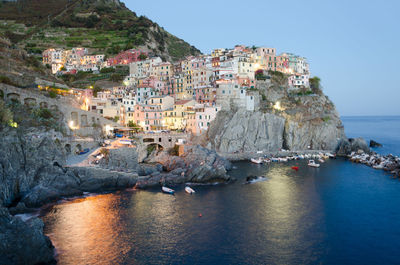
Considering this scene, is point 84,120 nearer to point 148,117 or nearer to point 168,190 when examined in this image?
point 148,117

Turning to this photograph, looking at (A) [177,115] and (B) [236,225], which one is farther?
(A) [177,115]

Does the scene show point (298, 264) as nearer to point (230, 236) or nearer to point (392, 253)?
point (230, 236)

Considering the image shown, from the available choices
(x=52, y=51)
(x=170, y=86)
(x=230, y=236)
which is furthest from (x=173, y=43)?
(x=230, y=236)

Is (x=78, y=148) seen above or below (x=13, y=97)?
below

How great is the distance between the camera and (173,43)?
12406 cm

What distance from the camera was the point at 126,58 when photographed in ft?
294

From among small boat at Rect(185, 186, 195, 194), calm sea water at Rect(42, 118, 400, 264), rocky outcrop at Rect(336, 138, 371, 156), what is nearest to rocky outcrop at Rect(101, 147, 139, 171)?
calm sea water at Rect(42, 118, 400, 264)

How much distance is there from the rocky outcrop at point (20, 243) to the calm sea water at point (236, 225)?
211 cm

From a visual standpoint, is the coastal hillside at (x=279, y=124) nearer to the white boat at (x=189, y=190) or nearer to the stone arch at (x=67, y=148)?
the white boat at (x=189, y=190)

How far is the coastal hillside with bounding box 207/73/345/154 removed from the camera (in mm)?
57781

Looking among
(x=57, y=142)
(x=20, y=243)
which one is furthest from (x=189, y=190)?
(x=20, y=243)

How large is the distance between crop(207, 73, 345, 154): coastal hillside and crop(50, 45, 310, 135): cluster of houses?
2.77 m

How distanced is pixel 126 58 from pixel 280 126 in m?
A: 50.5

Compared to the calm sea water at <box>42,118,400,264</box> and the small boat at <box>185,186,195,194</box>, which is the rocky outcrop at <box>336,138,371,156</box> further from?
the small boat at <box>185,186,195,194</box>
